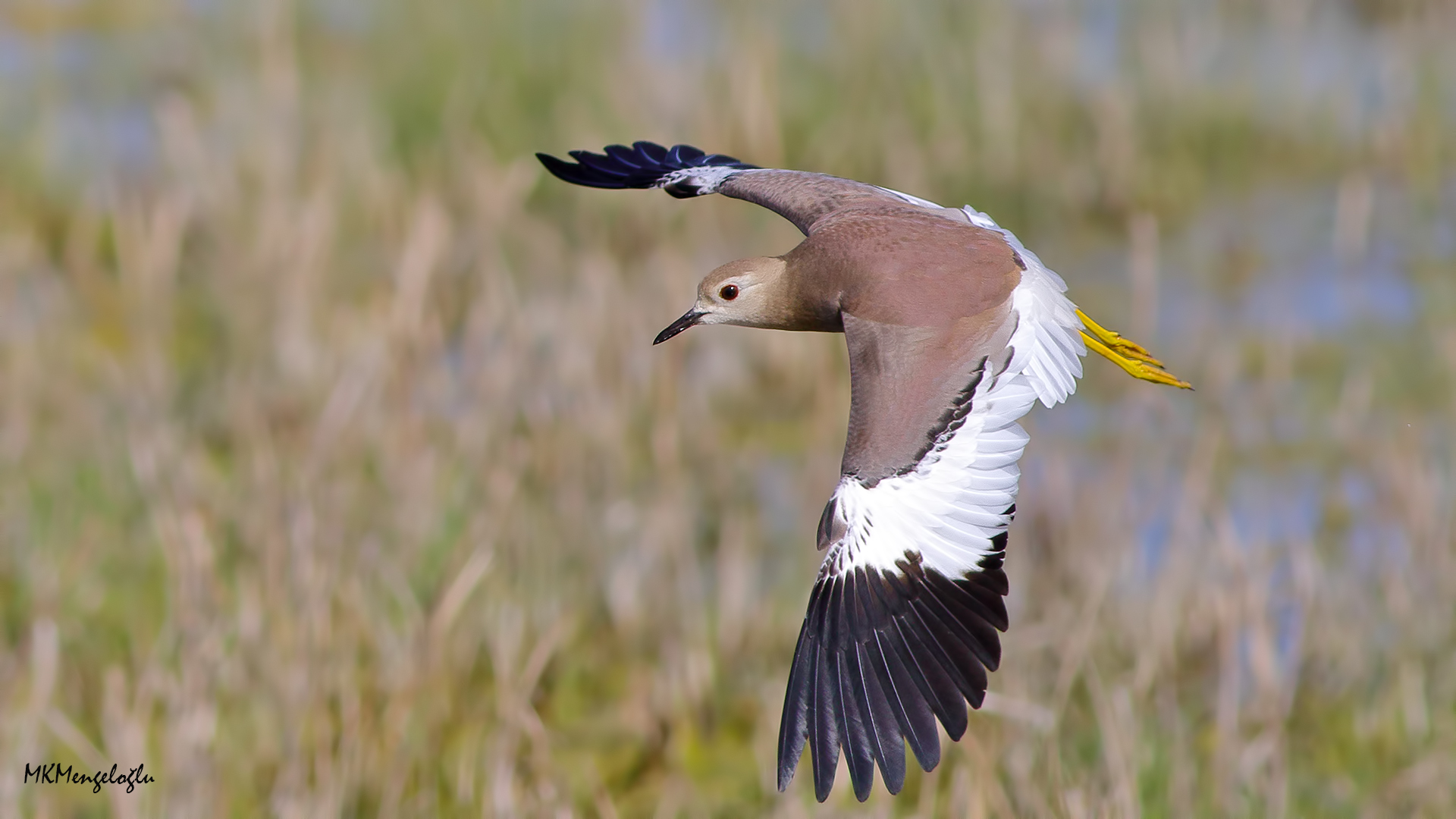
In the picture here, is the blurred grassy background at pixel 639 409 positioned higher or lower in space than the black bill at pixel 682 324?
lower

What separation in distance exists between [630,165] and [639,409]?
80.8 inches

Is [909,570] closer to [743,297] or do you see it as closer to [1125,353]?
[1125,353]

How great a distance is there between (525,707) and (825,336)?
10.5ft

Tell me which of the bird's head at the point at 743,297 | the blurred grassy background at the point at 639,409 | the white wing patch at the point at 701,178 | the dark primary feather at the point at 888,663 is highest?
the white wing patch at the point at 701,178

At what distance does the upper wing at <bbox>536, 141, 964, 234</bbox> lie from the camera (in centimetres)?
470

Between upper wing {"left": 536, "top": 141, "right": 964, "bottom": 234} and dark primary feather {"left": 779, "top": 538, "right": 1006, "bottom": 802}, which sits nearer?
dark primary feather {"left": 779, "top": 538, "right": 1006, "bottom": 802}

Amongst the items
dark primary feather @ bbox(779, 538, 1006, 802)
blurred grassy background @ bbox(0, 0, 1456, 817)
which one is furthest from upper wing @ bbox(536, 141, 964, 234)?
blurred grassy background @ bbox(0, 0, 1456, 817)

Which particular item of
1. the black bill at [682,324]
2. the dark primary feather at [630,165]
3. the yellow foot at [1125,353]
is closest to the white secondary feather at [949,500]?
the yellow foot at [1125,353]

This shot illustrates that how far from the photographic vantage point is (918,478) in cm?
378

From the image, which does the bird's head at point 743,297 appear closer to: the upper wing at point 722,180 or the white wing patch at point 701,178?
the upper wing at point 722,180

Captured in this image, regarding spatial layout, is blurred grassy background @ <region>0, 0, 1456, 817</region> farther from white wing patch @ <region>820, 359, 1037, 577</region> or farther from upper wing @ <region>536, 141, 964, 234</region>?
upper wing @ <region>536, 141, 964, 234</region>

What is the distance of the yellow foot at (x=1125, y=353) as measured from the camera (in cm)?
429

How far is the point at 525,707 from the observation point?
5.06 m

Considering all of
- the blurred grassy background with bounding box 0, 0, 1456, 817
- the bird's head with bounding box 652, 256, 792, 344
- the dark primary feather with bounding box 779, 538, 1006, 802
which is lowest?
the blurred grassy background with bounding box 0, 0, 1456, 817
